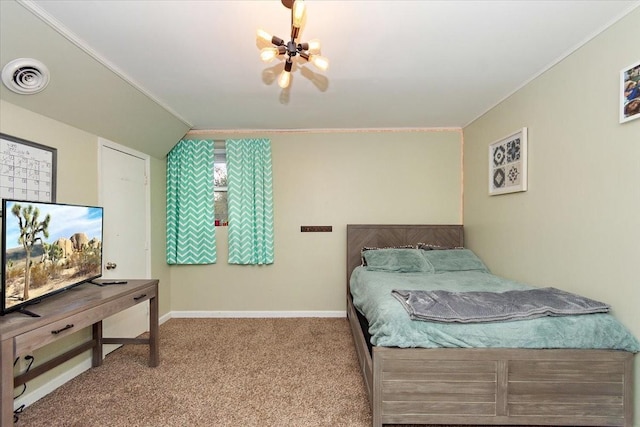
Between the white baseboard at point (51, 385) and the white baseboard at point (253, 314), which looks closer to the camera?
the white baseboard at point (51, 385)

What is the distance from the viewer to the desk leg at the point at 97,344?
2.38 m

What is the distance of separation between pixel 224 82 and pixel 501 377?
2.84m

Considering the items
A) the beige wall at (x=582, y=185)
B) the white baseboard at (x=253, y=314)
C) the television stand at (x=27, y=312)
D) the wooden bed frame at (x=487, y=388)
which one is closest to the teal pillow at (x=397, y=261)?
the beige wall at (x=582, y=185)

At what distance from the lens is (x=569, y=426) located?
1660mm

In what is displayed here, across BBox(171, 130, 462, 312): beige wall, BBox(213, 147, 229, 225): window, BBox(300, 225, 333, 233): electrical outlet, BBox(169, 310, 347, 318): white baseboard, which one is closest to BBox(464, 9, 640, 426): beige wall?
BBox(171, 130, 462, 312): beige wall

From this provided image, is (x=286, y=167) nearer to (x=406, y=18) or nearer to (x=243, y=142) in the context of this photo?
(x=243, y=142)

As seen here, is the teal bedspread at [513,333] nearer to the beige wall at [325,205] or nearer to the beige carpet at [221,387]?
the beige carpet at [221,387]

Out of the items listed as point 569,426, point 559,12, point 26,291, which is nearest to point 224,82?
point 26,291

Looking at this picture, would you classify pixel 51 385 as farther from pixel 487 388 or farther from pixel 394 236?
pixel 394 236

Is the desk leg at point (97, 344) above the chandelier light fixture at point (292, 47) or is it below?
below

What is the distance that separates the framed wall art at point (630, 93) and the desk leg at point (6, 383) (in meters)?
3.33

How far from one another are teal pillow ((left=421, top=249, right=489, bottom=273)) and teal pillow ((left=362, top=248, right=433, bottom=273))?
0.08 meters

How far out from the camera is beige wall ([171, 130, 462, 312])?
A: 11.9 ft

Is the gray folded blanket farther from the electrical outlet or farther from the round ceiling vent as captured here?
the round ceiling vent
